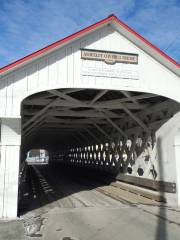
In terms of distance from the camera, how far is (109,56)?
9.91 meters

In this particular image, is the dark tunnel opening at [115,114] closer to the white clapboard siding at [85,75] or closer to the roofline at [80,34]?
the white clapboard siding at [85,75]

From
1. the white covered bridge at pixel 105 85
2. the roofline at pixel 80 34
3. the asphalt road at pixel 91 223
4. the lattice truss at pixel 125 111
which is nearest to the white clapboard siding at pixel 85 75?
the white covered bridge at pixel 105 85

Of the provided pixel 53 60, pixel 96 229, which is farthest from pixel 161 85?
pixel 96 229

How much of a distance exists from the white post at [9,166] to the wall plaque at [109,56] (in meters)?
3.42

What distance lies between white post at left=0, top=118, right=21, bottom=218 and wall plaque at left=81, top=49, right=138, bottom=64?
3.42 m

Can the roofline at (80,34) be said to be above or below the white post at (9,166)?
above

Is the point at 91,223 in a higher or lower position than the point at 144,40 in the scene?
lower

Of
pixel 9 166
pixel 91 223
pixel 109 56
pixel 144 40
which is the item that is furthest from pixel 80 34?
pixel 91 223

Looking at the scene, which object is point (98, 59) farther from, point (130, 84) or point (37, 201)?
point (37, 201)

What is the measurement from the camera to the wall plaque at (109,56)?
9.69 meters

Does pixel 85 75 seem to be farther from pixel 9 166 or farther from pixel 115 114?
pixel 115 114

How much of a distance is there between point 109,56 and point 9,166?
5.31 meters

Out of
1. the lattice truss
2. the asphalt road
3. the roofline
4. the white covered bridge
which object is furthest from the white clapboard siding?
the asphalt road

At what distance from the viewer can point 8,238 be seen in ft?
21.9
